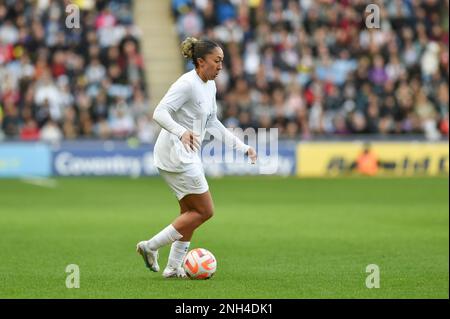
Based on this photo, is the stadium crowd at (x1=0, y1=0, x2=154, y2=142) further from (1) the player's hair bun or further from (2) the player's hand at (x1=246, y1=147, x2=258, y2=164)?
(1) the player's hair bun

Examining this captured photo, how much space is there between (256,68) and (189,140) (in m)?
21.3

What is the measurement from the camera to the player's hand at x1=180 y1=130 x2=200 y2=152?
9734 mm

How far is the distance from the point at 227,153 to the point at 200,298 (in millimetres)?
17761

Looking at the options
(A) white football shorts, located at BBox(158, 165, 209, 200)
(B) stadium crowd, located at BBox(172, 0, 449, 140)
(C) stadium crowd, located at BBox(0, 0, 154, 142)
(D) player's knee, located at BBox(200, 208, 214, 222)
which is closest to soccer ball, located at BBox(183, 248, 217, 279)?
(D) player's knee, located at BBox(200, 208, 214, 222)

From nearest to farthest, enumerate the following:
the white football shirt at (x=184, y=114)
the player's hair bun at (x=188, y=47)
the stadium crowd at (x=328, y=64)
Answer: the white football shirt at (x=184, y=114), the player's hair bun at (x=188, y=47), the stadium crowd at (x=328, y=64)

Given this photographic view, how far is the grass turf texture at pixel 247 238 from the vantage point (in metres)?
9.74

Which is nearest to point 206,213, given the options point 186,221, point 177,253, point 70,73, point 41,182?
point 186,221

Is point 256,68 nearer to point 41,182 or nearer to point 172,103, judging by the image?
point 41,182

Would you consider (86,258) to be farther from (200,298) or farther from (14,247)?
(200,298)

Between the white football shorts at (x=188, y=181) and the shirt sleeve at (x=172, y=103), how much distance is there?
1.86 ft

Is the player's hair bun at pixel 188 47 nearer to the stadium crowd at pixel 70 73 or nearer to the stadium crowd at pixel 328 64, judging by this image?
the stadium crowd at pixel 70 73

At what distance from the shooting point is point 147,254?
10.4 meters

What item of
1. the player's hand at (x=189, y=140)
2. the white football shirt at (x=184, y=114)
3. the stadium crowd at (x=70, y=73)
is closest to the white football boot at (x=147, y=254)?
the white football shirt at (x=184, y=114)

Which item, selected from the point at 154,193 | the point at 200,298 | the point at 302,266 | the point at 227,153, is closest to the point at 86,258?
the point at 302,266
